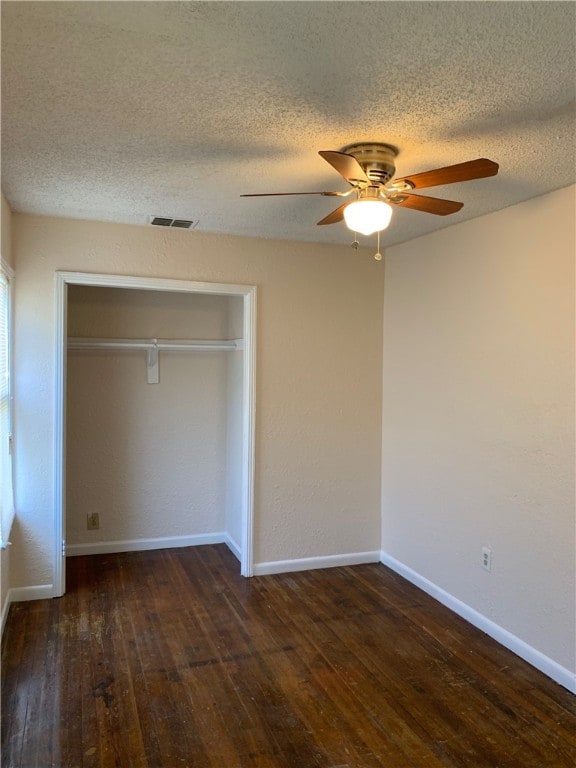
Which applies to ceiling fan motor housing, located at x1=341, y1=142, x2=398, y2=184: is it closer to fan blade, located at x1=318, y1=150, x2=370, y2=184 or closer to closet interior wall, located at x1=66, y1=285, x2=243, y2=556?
fan blade, located at x1=318, y1=150, x2=370, y2=184

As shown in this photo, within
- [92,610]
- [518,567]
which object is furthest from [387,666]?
[92,610]

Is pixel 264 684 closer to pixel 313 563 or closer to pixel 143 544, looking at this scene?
pixel 313 563

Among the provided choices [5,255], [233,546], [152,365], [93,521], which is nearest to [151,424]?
[152,365]

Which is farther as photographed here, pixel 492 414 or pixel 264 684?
pixel 492 414

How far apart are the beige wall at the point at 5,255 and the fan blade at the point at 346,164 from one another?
199 cm

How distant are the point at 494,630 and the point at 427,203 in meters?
2.37

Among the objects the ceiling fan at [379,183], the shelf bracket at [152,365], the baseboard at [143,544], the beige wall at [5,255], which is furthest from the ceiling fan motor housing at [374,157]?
the baseboard at [143,544]

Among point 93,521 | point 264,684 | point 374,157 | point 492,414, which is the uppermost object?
point 374,157

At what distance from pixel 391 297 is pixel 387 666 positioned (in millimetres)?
2517

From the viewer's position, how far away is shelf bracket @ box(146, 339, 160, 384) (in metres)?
4.47

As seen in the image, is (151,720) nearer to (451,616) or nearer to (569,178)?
(451,616)

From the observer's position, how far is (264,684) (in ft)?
8.89

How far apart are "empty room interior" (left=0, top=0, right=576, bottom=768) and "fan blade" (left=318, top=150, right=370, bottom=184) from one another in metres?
0.11

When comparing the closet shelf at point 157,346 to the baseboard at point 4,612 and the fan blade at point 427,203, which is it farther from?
the fan blade at point 427,203
